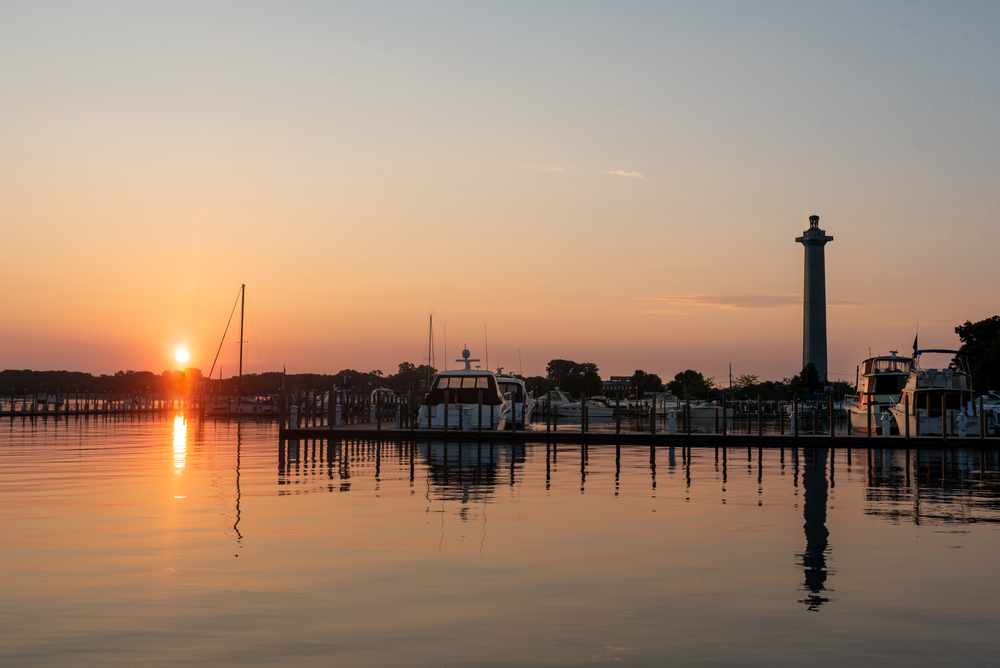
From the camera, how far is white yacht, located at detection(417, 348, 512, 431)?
42.1m

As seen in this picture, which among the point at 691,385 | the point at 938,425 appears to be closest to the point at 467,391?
the point at 938,425

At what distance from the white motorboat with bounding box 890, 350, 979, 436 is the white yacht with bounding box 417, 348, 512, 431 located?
17666 mm

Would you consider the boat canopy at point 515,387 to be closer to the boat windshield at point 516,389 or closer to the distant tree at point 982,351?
the boat windshield at point 516,389

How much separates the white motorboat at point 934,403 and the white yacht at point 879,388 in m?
8.00

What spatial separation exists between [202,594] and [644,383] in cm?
18859

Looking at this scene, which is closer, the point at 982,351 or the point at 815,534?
the point at 815,534

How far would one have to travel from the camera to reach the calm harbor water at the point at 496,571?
8.34m

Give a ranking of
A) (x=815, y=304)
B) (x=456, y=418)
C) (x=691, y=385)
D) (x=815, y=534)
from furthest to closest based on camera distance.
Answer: (x=691, y=385) → (x=815, y=304) → (x=456, y=418) → (x=815, y=534)

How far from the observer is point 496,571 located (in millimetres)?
11727

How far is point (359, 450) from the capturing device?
3550 centimetres

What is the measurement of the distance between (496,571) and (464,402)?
31.2 metres

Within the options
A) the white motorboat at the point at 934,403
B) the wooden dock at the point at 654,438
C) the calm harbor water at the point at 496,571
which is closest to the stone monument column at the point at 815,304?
the white motorboat at the point at 934,403

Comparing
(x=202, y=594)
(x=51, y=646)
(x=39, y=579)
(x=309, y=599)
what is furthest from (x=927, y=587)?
(x=39, y=579)

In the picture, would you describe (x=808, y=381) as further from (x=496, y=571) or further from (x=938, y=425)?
(x=496, y=571)
